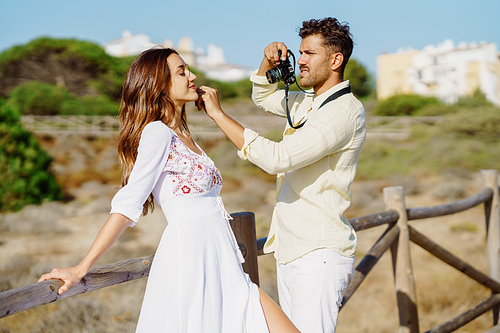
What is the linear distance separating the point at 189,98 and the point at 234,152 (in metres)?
16.5

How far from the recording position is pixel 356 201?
38.1 ft

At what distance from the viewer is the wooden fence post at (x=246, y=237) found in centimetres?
214

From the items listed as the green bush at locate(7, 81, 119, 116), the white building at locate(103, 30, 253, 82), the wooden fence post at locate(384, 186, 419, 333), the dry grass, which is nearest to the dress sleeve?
the wooden fence post at locate(384, 186, 419, 333)

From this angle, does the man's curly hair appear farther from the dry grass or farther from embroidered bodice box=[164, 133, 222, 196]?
the dry grass

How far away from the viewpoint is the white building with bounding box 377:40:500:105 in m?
43.1

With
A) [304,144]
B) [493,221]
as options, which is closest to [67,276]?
[304,144]

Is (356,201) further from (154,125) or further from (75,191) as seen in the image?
(154,125)

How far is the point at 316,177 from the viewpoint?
1.92 m

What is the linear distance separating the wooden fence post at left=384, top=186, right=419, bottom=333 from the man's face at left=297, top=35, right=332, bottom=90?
5.36ft

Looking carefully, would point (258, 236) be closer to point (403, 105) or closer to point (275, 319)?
point (275, 319)

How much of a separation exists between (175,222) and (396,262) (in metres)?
2.28

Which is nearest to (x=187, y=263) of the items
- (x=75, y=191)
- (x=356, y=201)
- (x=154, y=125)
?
(x=154, y=125)

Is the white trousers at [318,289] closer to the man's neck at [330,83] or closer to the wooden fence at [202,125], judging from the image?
the man's neck at [330,83]

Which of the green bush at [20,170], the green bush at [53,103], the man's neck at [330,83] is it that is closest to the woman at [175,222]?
the man's neck at [330,83]
